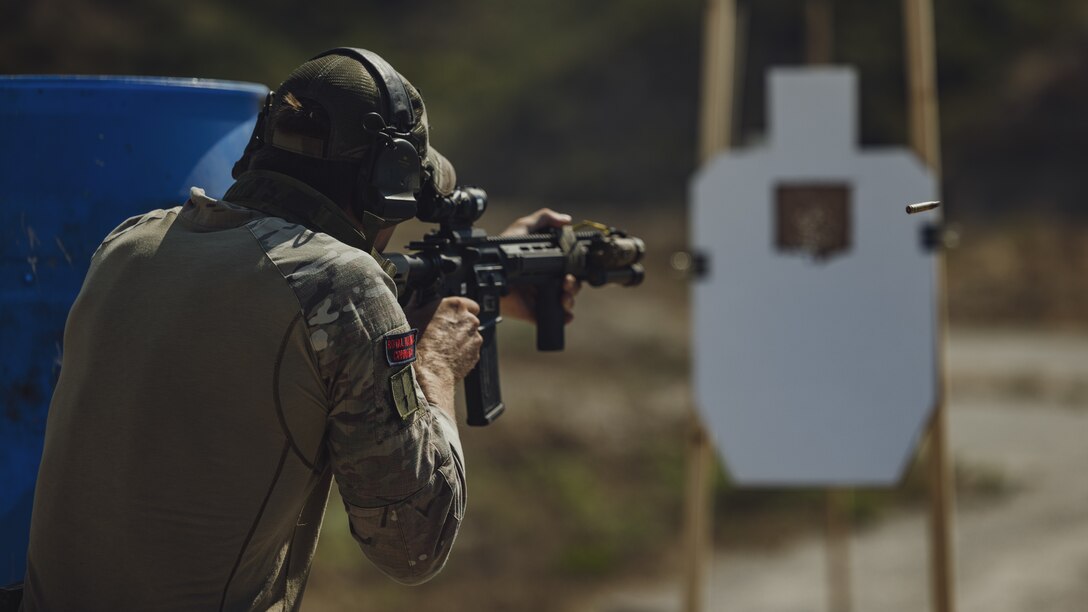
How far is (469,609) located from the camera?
170 inches

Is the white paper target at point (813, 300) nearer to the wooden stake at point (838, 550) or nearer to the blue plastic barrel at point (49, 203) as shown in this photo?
the wooden stake at point (838, 550)

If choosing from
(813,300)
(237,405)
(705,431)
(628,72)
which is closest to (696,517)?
(705,431)

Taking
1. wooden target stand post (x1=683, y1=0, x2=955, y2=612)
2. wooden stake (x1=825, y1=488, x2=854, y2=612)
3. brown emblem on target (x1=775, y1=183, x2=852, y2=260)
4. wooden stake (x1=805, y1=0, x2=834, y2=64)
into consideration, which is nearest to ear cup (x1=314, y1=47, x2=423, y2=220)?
wooden target stand post (x1=683, y1=0, x2=955, y2=612)

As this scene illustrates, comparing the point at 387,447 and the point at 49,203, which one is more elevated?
the point at 49,203

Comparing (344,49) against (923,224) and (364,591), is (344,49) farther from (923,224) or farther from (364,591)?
(364,591)

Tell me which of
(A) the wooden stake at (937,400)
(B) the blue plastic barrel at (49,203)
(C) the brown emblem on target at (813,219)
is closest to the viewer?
(B) the blue plastic barrel at (49,203)

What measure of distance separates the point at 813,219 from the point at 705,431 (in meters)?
0.69

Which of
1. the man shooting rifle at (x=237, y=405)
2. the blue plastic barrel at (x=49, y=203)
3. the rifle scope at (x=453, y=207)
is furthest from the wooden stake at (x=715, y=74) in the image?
the man shooting rifle at (x=237, y=405)

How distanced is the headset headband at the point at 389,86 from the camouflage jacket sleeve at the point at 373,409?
200 millimetres

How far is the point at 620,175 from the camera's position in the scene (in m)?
15.1

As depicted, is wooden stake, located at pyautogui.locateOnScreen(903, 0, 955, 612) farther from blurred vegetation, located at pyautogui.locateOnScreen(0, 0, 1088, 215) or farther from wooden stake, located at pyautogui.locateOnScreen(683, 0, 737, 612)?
blurred vegetation, located at pyautogui.locateOnScreen(0, 0, 1088, 215)

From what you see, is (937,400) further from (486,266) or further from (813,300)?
(486,266)

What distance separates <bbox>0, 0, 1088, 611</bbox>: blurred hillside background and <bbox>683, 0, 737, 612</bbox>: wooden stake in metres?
0.73

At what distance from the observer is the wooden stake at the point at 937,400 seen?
300 cm
